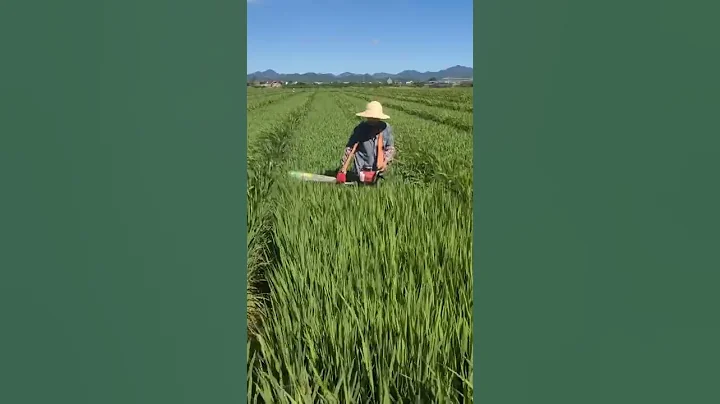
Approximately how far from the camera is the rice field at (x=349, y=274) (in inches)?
54.9

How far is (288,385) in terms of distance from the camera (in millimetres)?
1409

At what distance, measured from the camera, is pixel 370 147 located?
2729 millimetres

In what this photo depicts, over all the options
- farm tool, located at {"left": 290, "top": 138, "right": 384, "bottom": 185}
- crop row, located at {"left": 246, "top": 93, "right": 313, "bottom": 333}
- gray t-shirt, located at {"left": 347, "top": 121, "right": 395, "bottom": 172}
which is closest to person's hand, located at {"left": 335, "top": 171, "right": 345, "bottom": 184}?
farm tool, located at {"left": 290, "top": 138, "right": 384, "bottom": 185}

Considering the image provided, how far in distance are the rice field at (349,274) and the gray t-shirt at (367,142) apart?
10 cm

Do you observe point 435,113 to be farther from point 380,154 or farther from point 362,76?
point 362,76

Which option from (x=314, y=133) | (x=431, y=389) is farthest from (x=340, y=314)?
(x=314, y=133)

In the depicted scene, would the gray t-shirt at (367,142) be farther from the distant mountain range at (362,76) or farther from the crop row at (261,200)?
the distant mountain range at (362,76)

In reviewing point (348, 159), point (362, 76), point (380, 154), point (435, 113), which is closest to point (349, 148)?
point (348, 159)

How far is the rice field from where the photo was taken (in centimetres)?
140

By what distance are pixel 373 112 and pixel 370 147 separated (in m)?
0.18

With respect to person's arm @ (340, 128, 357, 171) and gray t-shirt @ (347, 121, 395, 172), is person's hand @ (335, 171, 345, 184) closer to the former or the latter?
person's arm @ (340, 128, 357, 171)

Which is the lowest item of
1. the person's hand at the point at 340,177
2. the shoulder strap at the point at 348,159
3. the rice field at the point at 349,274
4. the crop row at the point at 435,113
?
the rice field at the point at 349,274

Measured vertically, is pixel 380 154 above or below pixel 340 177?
above

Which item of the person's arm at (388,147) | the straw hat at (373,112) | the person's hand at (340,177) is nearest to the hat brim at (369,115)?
the straw hat at (373,112)
